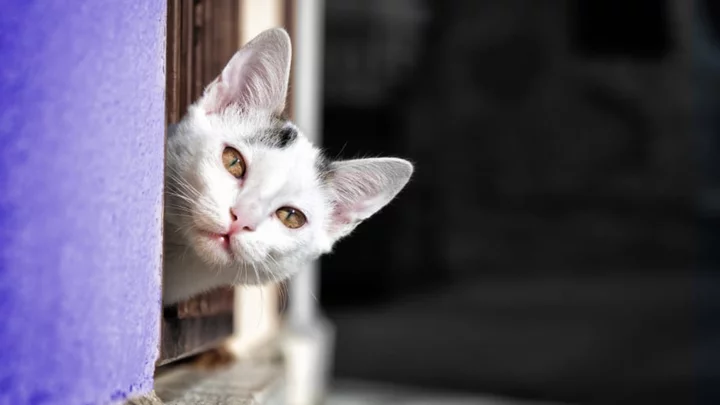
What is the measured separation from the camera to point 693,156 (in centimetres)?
415

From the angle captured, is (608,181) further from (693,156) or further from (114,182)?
(114,182)

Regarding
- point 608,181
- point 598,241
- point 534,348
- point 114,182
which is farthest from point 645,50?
point 114,182

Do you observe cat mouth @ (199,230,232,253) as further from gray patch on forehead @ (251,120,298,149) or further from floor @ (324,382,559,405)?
floor @ (324,382,559,405)

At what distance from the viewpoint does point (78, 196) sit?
35.9 inches

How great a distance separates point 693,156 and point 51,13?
155 inches

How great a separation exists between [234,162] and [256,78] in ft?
0.51

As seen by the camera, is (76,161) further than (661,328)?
No

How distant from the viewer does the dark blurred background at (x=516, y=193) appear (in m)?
4.30

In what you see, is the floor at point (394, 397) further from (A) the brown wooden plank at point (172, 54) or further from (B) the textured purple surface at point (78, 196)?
(B) the textured purple surface at point (78, 196)

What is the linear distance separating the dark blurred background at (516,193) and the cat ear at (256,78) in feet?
9.84

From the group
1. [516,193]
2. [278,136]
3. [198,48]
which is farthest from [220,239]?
[516,193]

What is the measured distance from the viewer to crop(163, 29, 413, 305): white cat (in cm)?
123

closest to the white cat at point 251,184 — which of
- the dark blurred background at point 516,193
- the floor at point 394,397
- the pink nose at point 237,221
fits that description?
the pink nose at point 237,221

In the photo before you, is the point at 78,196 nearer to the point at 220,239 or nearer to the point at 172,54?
the point at 220,239
